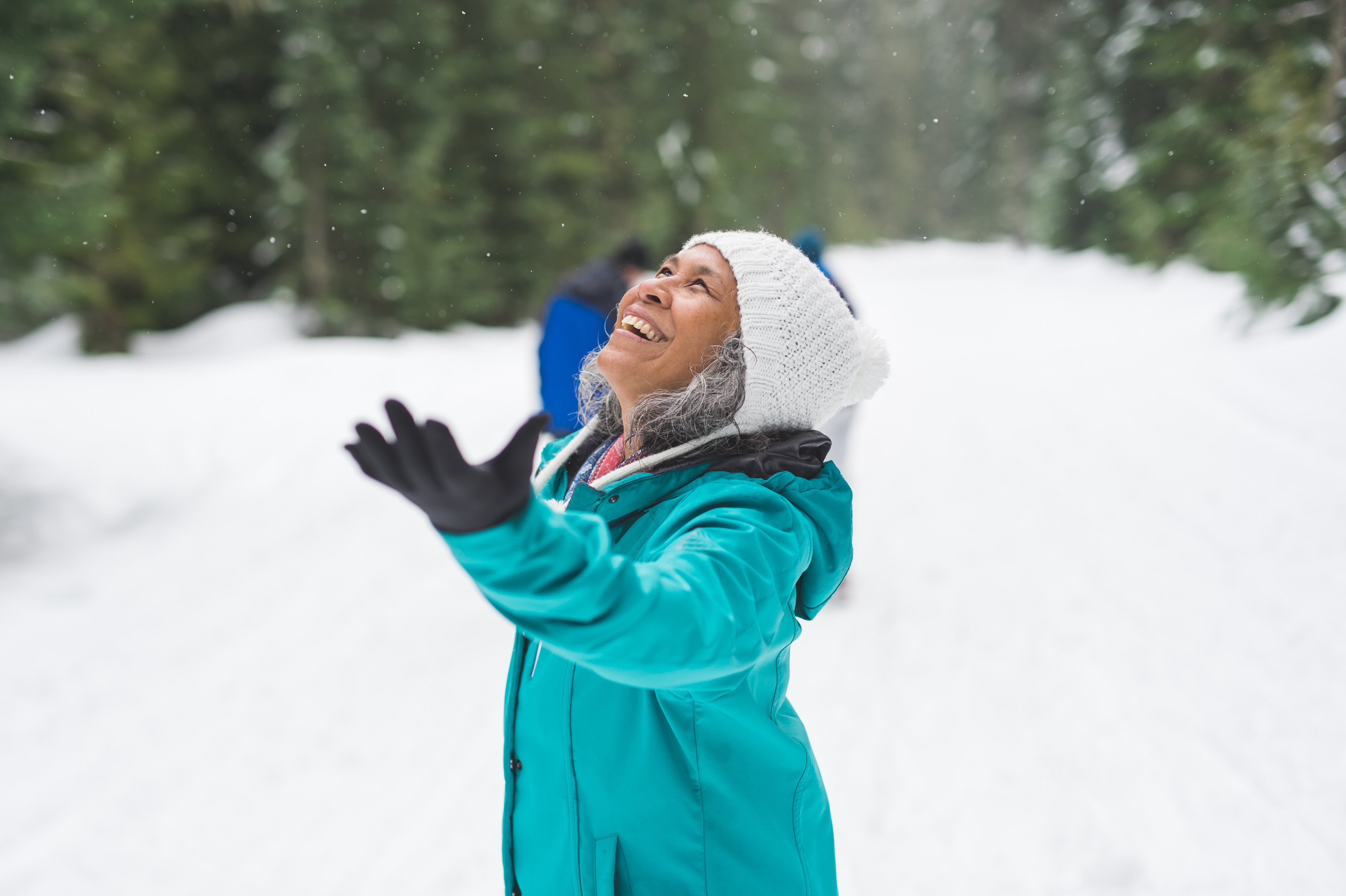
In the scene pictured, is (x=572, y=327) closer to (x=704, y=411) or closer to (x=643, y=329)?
(x=643, y=329)

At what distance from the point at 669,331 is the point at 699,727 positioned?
678 millimetres

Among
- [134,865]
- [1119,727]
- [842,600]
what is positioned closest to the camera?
[134,865]

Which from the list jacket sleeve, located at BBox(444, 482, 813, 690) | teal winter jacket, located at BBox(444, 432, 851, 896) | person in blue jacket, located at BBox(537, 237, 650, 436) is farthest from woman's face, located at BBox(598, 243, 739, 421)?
person in blue jacket, located at BBox(537, 237, 650, 436)

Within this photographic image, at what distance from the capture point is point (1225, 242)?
937 centimetres

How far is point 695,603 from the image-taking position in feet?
3.08

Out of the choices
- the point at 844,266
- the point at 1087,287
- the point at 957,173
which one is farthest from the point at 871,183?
the point at 1087,287

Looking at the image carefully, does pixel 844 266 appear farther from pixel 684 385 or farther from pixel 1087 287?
pixel 684 385

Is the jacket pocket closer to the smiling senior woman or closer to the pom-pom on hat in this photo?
the smiling senior woman

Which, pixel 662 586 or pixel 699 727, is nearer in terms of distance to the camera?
pixel 662 586

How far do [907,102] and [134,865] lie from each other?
54196 millimetres

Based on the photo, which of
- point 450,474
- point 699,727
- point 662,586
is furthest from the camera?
point 699,727

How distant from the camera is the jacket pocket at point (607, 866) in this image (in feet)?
4.25

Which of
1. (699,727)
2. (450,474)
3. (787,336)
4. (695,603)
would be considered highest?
(450,474)

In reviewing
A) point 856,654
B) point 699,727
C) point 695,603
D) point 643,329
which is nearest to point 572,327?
point 856,654
